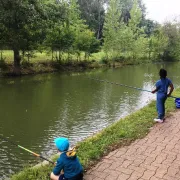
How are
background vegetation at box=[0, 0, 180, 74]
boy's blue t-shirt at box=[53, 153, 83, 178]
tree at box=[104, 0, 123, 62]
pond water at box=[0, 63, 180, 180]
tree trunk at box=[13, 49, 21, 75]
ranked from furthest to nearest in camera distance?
tree at box=[104, 0, 123, 62]
tree trunk at box=[13, 49, 21, 75]
background vegetation at box=[0, 0, 180, 74]
pond water at box=[0, 63, 180, 180]
boy's blue t-shirt at box=[53, 153, 83, 178]

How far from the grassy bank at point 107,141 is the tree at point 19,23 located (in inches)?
534

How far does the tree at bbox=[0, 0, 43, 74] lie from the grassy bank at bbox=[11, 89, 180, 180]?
1357 cm

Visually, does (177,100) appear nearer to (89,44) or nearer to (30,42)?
(30,42)

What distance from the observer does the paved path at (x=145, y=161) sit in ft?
16.2

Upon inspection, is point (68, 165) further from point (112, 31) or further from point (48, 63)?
point (112, 31)

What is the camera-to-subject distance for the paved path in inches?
195

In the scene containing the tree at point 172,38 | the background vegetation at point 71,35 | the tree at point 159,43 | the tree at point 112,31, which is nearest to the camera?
the background vegetation at point 71,35

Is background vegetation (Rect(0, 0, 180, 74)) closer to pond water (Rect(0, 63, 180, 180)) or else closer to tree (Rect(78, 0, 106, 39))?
tree (Rect(78, 0, 106, 39))

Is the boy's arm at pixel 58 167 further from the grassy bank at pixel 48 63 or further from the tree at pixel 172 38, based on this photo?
the tree at pixel 172 38

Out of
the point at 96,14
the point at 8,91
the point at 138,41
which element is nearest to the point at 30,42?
the point at 8,91

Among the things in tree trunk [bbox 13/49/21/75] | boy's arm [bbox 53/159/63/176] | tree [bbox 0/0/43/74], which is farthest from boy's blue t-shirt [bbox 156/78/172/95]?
tree trunk [bbox 13/49/21/75]

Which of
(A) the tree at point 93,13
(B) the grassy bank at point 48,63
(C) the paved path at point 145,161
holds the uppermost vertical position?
(A) the tree at point 93,13

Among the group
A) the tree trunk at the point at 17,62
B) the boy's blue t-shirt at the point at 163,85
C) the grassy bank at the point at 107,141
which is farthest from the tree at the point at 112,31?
the boy's blue t-shirt at the point at 163,85

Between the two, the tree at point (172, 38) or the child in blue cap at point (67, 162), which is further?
the tree at point (172, 38)
